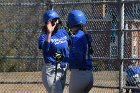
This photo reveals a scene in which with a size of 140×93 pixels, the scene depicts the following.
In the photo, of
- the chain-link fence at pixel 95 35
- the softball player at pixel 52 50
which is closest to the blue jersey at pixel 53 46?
the softball player at pixel 52 50

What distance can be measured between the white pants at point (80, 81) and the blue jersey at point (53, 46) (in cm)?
70

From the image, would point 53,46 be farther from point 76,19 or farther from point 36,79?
point 36,79

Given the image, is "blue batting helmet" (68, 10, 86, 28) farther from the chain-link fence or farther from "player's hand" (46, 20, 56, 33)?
the chain-link fence

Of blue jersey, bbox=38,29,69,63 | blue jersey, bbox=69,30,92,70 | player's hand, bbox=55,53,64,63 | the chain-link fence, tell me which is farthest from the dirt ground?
blue jersey, bbox=69,30,92,70

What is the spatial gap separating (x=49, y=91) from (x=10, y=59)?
3.14 metres

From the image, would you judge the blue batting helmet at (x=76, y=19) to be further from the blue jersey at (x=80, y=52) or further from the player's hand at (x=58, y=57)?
the player's hand at (x=58, y=57)

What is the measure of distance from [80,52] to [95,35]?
286cm

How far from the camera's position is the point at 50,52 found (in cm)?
709

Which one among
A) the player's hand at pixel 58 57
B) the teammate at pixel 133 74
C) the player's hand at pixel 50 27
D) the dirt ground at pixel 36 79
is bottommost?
the dirt ground at pixel 36 79

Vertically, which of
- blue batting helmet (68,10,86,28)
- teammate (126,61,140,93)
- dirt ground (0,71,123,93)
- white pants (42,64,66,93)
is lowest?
dirt ground (0,71,123,93)

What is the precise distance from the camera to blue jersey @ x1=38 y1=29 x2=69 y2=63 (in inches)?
277

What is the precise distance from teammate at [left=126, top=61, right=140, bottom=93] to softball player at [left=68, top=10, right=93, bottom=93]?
95.8 inches

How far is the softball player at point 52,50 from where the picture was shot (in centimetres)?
693

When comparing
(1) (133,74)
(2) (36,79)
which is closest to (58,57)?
(1) (133,74)
